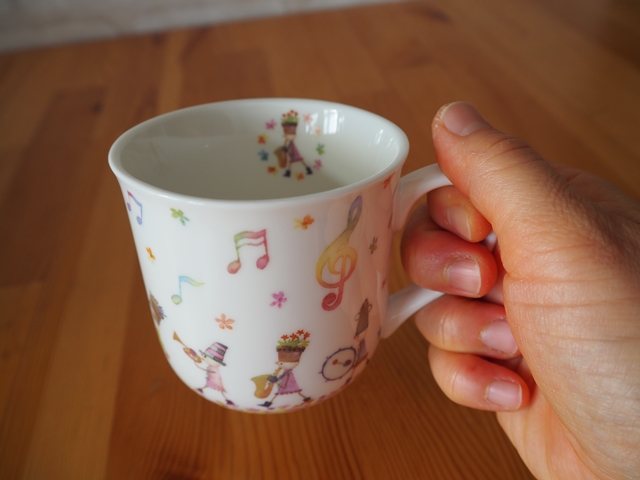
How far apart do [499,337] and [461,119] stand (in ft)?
0.72

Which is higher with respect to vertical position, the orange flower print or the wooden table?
the orange flower print

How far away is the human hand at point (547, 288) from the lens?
0.37m

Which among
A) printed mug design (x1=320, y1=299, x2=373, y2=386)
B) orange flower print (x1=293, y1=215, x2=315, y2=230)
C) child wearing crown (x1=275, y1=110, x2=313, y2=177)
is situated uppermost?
orange flower print (x1=293, y1=215, x2=315, y2=230)

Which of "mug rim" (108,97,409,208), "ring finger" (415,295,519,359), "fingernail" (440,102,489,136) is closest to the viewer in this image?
"mug rim" (108,97,409,208)

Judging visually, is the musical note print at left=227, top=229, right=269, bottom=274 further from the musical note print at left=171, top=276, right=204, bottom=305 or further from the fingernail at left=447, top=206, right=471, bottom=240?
the fingernail at left=447, top=206, right=471, bottom=240

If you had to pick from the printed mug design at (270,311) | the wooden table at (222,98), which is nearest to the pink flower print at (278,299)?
the printed mug design at (270,311)

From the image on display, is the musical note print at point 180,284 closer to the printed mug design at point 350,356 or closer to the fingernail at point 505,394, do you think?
the printed mug design at point 350,356

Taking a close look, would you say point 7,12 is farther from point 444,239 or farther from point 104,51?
point 444,239

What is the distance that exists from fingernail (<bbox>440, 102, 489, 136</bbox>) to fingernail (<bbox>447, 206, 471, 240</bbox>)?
0.08 meters

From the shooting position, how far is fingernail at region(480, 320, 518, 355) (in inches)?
21.4

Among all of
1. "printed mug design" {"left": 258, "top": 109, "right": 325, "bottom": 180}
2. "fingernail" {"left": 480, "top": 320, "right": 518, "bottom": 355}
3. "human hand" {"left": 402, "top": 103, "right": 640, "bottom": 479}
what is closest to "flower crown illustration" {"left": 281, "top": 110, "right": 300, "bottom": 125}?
"printed mug design" {"left": 258, "top": 109, "right": 325, "bottom": 180}

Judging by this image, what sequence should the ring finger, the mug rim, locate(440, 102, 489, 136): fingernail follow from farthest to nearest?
the ring finger < locate(440, 102, 489, 136): fingernail < the mug rim

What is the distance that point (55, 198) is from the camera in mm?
783

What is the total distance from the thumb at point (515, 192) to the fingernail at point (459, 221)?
0.18 feet
